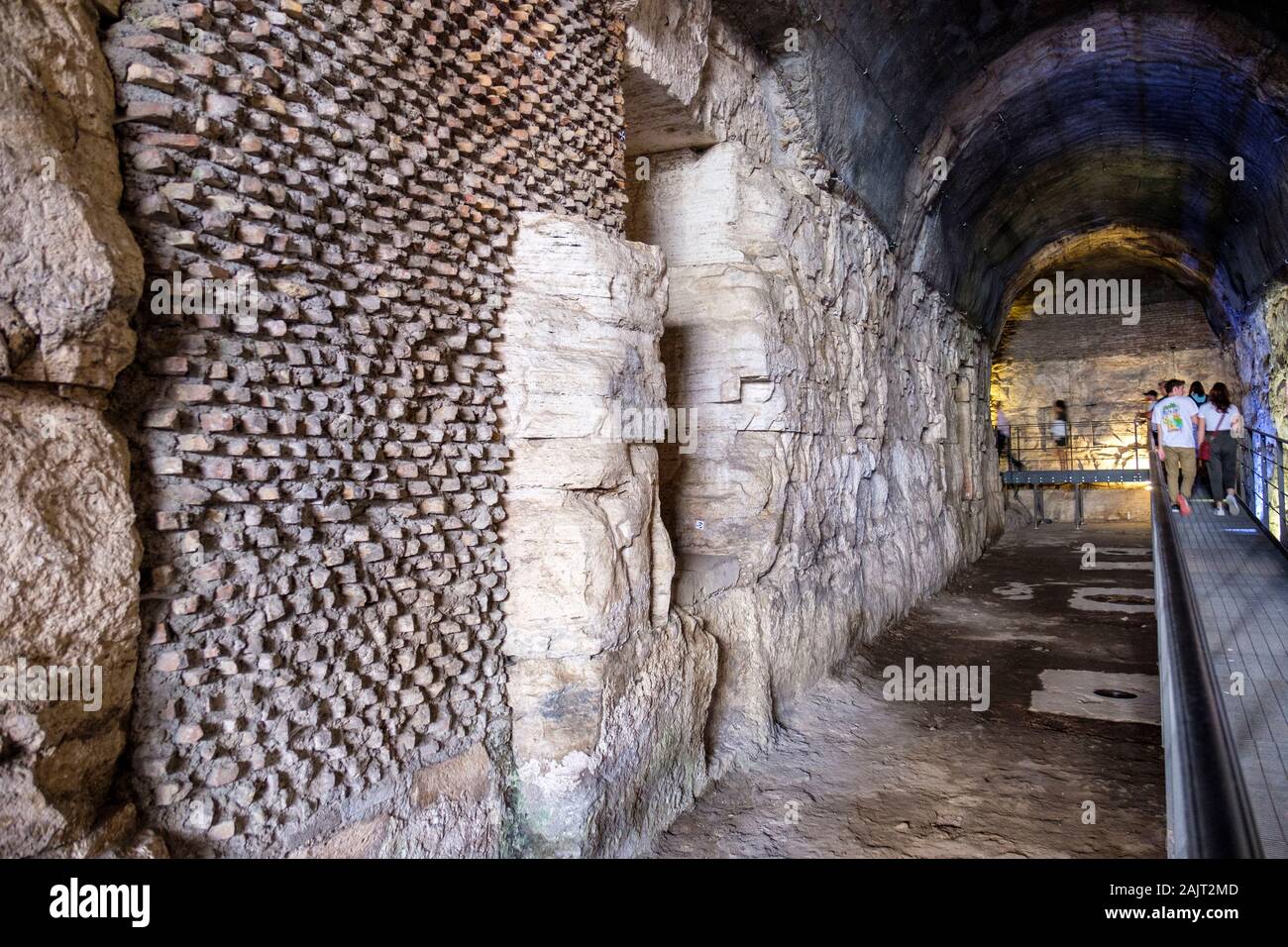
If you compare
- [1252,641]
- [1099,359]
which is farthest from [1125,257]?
[1252,641]

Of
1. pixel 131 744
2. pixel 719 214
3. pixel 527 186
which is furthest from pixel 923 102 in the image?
pixel 131 744

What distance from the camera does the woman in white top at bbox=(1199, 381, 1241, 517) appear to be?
9.61 metres

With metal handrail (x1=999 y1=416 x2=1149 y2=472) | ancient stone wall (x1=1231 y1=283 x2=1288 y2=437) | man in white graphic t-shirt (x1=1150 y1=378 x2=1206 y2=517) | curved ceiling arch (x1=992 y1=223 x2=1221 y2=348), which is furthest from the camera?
metal handrail (x1=999 y1=416 x2=1149 y2=472)

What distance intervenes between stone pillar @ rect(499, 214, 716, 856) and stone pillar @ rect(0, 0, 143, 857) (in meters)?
1.71

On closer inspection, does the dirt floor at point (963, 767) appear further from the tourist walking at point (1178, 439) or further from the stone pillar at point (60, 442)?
the stone pillar at point (60, 442)

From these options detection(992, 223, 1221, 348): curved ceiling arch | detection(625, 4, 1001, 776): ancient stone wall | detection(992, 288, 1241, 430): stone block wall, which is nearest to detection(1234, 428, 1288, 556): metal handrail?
detection(992, 223, 1221, 348): curved ceiling arch

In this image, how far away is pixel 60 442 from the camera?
2209 mm

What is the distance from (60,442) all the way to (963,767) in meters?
5.16

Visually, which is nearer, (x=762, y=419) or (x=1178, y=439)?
(x=762, y=419)

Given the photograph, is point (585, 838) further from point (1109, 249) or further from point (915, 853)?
point (1109, 249)

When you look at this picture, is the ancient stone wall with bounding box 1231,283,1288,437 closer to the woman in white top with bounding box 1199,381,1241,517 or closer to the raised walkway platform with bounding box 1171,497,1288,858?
the woman in white top with bounding box 1199,381,1241,517

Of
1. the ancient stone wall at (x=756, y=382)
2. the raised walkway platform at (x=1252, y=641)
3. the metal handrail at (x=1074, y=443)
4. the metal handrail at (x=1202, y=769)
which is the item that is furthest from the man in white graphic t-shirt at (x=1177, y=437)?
the metal handrail at (x=1074, y=443)

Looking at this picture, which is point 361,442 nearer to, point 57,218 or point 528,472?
point 528,472

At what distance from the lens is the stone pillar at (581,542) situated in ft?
12.3
